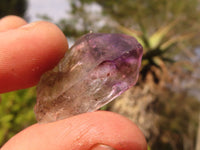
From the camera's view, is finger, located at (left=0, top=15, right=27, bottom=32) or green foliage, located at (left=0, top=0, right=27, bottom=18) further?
green foliage, located at (left=0, top=0, right=27, bottom=18)

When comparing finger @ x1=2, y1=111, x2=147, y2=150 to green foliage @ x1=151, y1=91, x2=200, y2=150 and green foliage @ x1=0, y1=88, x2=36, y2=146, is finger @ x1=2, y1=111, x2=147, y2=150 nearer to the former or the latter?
green foliage @ x1=0, y1=88, x2=36, y2=146

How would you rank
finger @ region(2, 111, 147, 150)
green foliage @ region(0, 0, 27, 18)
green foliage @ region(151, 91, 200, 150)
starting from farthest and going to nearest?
green foliage @ region(0, 0, 27, 18), green foliage @ region(151, 91, 200, 150), finger @ region(2, 111, 147, 150)

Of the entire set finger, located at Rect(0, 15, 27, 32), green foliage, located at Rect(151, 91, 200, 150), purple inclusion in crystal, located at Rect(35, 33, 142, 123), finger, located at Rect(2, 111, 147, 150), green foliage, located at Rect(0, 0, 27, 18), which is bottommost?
green foliage, located at Rect(151, 91, 200, 150)

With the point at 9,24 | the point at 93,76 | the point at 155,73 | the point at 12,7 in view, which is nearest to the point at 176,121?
the point at 155,73

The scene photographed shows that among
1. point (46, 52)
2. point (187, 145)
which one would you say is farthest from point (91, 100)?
point (187, 145)

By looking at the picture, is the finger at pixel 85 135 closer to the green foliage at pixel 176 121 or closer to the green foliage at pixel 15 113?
the green foliage at pixel 15 113

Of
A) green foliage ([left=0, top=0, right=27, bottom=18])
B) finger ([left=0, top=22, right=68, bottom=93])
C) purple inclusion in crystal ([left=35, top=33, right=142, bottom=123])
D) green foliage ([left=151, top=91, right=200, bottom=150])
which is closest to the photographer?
purple inclusion in crystal ([left=35, top=33, right=142, bottom=123])

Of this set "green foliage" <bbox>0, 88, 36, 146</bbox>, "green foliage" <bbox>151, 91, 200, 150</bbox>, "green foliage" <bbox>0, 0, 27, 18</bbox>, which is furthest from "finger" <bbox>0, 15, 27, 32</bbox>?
"green foliage" <bbox>0, 0, 27, 18</bbox>

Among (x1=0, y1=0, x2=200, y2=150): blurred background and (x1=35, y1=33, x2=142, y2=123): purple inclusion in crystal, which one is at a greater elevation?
(x1=35, y1=33, x2=142, y2=123): purple inclusion in crystal
